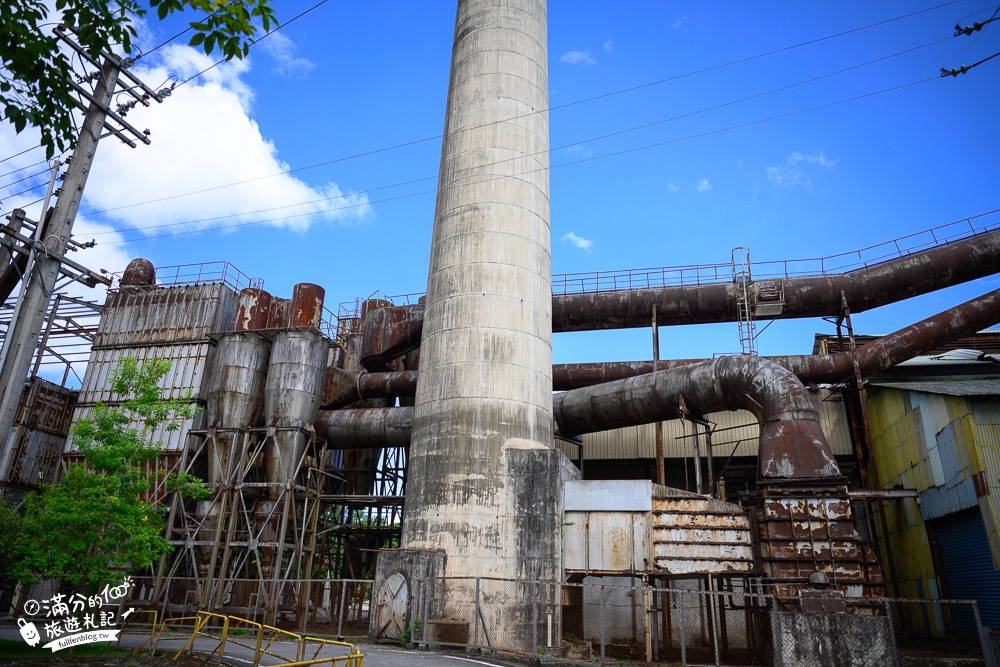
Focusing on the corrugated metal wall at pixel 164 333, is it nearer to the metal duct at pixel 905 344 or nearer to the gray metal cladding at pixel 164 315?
the gray metal cladding at pixel 164 315

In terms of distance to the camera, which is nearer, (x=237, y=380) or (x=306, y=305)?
(x=237, y=380)

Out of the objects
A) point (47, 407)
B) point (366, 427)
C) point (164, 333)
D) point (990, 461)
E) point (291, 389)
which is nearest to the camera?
point (990, 461)

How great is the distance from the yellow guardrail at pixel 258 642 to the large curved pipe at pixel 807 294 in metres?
15.7

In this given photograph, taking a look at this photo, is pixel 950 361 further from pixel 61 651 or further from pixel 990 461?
pixel 61 651

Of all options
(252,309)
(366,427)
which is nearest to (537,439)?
(366,427)

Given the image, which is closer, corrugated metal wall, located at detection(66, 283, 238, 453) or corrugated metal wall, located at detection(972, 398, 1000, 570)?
corrugated metal wall, located at detection(972, 398, 1000, 570)

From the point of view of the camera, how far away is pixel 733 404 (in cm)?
2098

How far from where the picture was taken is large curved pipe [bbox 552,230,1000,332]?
24.6 metres

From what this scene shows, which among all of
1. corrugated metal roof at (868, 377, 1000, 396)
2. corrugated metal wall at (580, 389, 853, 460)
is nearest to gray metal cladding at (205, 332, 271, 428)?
corrugated metal wall at (580, 389, 853, 460)

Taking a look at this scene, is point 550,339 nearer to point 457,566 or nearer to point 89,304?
point 457,566

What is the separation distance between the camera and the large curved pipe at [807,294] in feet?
80.8

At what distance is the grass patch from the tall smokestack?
775cm

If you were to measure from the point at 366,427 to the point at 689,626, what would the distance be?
1418cm

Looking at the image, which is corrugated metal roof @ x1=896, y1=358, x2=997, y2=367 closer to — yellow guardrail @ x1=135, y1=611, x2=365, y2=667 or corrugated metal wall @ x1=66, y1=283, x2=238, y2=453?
yellow guardrail @ x1=135, y1=611, x2=365, y2=667
